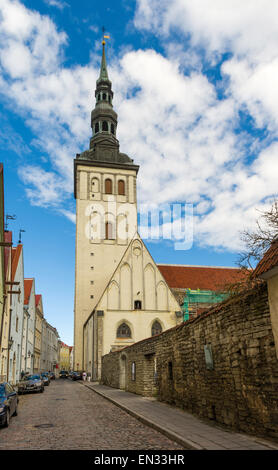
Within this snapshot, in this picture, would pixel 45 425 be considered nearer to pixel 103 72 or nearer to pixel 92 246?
pixel 92 246

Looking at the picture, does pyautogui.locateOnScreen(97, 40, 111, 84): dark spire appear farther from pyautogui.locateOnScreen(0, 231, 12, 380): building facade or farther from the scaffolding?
pyautogui.locateOnScreen(0, 231, 12, 380): building facade

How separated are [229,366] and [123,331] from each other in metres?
28.0

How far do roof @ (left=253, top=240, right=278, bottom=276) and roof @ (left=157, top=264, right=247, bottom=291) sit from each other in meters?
40.5

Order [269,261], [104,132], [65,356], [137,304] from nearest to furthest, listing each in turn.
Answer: [269,261] → [137,304] → [104,132] → [65,356]

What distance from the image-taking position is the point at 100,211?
165 feet

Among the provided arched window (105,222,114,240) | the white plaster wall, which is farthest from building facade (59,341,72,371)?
arched window (105,222,114,240)

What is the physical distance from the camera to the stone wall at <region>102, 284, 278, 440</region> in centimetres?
712

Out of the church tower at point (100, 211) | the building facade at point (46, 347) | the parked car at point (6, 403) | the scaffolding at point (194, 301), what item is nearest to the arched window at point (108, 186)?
the church tower at point (100, 211)

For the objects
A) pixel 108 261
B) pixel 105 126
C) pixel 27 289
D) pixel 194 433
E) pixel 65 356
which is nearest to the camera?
pixel 194 433

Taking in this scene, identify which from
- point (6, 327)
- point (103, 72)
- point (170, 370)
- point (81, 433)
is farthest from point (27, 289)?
point (103, 72)

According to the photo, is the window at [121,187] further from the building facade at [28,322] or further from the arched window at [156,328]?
the arched window at [156,328]

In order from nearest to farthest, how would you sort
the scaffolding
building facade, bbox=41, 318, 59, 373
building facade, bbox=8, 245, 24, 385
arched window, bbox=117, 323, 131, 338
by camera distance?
building facade, bbox=8, 245, 24, 385 < arched window, bbox=117, 323, 131, 338 < the scaffolding < building facade, bbox=41, 318, 59, 373

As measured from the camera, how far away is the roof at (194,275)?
158ft
